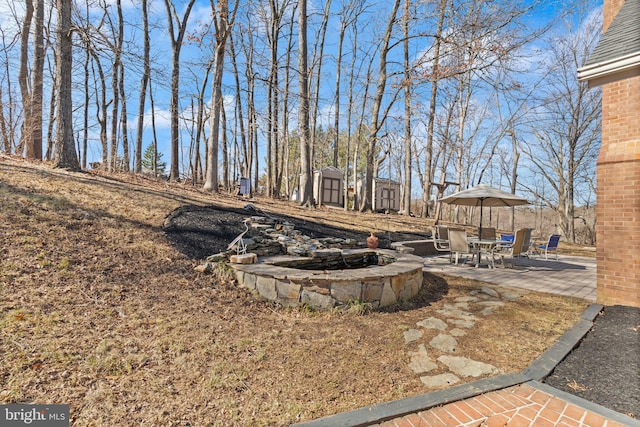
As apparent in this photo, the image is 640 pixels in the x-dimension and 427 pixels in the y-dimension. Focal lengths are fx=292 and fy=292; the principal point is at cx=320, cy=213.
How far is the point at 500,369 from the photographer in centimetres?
244

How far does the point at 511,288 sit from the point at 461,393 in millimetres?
3545

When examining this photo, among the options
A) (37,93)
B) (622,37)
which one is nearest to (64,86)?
(37,93)

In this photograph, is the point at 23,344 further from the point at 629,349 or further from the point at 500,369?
the point at 629,349

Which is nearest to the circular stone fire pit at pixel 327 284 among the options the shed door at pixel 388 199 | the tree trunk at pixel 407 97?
the tree trunk at pixel 407 97

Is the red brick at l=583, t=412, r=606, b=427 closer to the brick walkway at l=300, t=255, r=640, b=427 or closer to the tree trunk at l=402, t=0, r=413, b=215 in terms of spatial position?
the brick walkway at l=300, t=255, r=640, b=427

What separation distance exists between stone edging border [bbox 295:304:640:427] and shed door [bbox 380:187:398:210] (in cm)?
1717

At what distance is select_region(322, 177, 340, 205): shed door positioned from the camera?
1856 centimetres

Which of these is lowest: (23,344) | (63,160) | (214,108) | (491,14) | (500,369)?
(500,369)

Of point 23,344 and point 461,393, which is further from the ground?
point 23,344

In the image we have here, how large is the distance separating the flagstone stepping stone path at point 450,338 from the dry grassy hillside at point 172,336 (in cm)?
11

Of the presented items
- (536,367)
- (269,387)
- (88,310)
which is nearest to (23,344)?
(88,310)

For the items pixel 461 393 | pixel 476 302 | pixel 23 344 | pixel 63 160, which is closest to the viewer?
pixel 461 393

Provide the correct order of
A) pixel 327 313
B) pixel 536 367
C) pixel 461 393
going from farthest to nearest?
1. pixel 327 313
2. pixel 536 367
3. pixel 461 393

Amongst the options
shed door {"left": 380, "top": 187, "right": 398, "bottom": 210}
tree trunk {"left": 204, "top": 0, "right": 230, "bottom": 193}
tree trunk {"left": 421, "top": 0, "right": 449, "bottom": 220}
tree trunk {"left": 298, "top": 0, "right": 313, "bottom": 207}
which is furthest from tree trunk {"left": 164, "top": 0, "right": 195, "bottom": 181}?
shed door {"left": 380, "top": 187, "right": 398, "bottom": 210}
